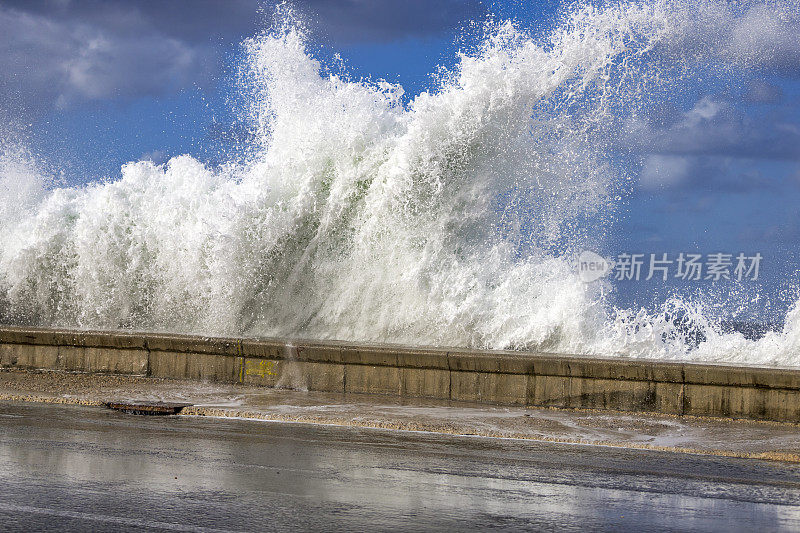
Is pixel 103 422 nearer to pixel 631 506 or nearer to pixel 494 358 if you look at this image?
pixel 494 358

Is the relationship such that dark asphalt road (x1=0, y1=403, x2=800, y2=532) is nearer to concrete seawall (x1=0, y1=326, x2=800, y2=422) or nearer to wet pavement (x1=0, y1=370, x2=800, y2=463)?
wet pavement (x1=0, y1=370, x2=800, y2=463)

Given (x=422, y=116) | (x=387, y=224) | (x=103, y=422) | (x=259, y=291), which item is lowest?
(x=103, y=422)

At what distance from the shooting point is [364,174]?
49.3ft

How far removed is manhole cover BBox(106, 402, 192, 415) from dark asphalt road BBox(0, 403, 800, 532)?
77cm

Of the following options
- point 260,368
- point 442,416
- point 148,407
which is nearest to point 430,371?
point 442,416

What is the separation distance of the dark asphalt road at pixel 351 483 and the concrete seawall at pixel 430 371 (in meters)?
2.18

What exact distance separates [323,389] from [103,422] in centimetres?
312

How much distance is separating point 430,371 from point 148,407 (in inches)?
121

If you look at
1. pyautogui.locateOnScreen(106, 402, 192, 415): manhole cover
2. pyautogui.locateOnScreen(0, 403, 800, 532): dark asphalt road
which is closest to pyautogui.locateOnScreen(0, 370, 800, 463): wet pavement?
pyautogui.locateOnScreen(106, 402, 192, 415): manhole cover

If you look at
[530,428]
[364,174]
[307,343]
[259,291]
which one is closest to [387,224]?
[364,174]

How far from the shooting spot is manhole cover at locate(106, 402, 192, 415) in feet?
31.2

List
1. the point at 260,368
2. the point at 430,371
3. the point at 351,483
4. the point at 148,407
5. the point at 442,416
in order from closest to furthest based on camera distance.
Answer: the point at 351,483, the point at 442,416, the point at 148,407, the point at 430,371, the point at 260,368

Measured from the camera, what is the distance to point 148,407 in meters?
9.66

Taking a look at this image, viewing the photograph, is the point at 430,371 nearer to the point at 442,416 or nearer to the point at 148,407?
the point at 442,416
